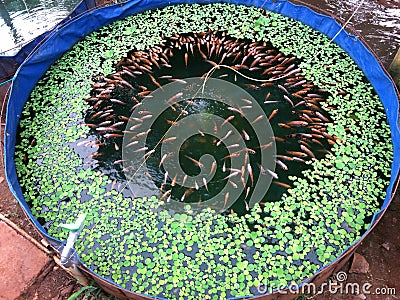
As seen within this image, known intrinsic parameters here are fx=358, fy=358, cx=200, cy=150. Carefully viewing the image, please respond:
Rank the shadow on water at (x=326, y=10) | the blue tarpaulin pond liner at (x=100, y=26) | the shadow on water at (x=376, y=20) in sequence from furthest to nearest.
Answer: the shadow on water at (x=326, y=10) → the shadow on water at (x=376, y=20) → the blue tarpaulin pond liner at (x=100, y=26)

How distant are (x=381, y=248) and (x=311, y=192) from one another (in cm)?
97

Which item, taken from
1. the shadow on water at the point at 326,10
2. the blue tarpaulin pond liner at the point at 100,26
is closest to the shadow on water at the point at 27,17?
the shadow on water at the point at 326,10

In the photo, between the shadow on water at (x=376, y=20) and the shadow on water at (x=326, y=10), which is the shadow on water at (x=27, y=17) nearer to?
the shadow on water at (x=326, y=10)

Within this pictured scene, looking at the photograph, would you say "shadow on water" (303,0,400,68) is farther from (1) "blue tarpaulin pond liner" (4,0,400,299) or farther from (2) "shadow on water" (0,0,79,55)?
(2) "shadow on water" (0,0,79,55)

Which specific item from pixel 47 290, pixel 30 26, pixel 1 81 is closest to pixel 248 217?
pixel 47 290

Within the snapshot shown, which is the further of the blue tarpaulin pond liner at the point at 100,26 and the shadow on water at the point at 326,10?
the shadow on water at the point at 326,10

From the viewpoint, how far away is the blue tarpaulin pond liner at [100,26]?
4250mm

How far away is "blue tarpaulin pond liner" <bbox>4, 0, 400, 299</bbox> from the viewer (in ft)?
13.9

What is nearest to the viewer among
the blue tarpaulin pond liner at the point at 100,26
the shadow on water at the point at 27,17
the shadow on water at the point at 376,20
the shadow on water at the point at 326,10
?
the blue tarpaulin pond liner at the point at 100,26

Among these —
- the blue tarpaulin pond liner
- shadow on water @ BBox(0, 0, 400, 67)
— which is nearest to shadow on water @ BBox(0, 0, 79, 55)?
shadow on water @ BBox(0, 0, 400, 67)

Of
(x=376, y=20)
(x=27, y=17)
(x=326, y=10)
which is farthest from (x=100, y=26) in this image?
(x=376, y=20)

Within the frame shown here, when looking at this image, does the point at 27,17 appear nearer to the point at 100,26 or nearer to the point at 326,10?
the point at 100,26

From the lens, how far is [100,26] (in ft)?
21.3

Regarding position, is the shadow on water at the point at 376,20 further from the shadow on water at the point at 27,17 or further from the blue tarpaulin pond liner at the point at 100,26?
the shadow on water at the point at 27,17
